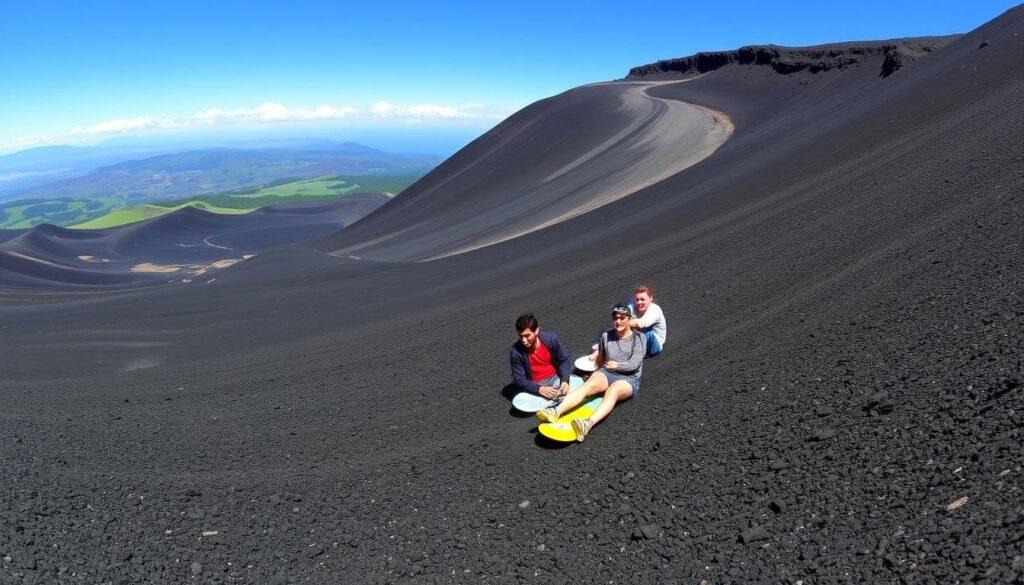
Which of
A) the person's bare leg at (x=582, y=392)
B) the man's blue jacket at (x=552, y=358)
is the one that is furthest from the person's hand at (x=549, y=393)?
the man's blue jacket at (x=552, y=358)

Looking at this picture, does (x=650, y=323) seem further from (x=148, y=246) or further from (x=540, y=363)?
(x=148, y=246)

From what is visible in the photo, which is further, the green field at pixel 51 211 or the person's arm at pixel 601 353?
the green field at pixel 51 211

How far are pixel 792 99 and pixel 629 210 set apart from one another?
62.2 ft

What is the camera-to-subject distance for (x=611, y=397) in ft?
18.6

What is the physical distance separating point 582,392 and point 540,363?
0.72 metres

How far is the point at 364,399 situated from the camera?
7.49 metres

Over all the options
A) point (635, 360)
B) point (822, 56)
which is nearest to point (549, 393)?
point (635, 360)

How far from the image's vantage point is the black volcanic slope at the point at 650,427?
358cm

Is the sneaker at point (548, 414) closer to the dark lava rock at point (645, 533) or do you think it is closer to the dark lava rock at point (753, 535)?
the dark lava rock at point (645, 533)

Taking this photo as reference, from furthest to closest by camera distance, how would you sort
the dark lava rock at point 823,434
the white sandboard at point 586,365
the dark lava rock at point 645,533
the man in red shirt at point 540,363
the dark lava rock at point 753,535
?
the white sandboard at point 586,365
the man in red shirt at point 540,363
the dark lava rock at point 823,434
the dark lava rock at point 645,533
the dark lava rock at point 753,535

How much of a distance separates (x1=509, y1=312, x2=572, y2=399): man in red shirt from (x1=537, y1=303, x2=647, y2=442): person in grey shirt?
367mm

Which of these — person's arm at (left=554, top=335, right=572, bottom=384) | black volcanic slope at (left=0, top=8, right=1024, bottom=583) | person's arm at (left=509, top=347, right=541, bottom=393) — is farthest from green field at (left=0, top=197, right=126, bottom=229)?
person's arm at (left=554, top=335, right=572, bottom=384)

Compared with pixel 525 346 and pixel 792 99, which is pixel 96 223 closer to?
pixel 792 99

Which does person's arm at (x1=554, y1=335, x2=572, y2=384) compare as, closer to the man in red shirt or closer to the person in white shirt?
the man in red shirt
